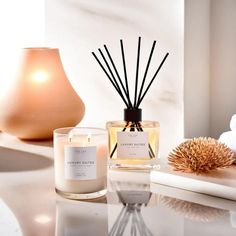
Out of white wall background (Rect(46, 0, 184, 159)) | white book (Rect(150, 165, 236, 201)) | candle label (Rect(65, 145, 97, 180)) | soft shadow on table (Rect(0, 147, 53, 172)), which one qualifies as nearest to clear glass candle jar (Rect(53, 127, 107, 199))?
candle label (Rect(65, 145, 97, 180))

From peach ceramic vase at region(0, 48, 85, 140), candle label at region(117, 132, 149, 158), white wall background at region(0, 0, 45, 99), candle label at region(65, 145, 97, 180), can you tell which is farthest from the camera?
white wall background at region(0, 0, 45, 99)

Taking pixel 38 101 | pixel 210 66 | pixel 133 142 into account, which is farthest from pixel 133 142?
pixel 210 66

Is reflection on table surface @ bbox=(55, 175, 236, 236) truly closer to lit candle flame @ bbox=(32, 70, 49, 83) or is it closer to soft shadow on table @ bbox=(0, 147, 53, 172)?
soft shadow on table @ bbox=(0, 147, 53, 172)

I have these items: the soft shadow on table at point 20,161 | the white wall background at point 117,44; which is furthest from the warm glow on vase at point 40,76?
the white wall background at point 117,44

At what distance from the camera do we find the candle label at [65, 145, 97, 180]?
84cm

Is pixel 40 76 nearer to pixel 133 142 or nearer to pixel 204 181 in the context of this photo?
pixel 133 142

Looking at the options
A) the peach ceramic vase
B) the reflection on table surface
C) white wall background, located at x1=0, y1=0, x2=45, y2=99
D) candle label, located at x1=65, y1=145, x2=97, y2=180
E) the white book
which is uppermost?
white wall background, located at x1=0, y1=0, x2=45, y2=99

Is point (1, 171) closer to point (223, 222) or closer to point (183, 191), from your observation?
point (183, 191)

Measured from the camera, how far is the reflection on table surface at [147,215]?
73 centimetres

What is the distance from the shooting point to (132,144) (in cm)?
99

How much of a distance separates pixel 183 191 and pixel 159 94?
23.7 inches

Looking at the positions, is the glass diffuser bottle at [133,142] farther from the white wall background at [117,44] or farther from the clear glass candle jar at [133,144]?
the white wall background at [117,44]

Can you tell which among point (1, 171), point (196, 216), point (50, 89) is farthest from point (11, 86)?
point (196, 216)

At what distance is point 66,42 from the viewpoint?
1647 mm
